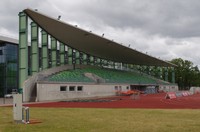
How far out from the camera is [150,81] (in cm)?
8819

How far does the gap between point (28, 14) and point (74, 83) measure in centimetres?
1490

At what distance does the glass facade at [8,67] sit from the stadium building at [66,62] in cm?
334

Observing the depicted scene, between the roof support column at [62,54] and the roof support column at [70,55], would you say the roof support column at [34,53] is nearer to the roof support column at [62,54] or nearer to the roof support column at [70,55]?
the roof support column at [62,54]

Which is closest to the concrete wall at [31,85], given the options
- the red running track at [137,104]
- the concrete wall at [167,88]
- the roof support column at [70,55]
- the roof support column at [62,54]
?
the red running track at [137,104]

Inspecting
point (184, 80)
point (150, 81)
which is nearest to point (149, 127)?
point (150, 81)

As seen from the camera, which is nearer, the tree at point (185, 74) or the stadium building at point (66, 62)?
the stadium building at point (66, 62)

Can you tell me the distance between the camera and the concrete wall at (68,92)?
46469mm

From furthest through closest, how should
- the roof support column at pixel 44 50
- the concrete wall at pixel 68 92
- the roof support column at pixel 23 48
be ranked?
the roof support column at pixel 44 50 → the concrete wall at pixel 68 92 → the roof support column at pixel 23 48

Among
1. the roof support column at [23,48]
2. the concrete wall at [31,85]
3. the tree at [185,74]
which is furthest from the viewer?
the tree at [185,74]

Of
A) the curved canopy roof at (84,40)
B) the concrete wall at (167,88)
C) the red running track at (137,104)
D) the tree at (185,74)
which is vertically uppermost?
the curved canopy roof at (84,40)

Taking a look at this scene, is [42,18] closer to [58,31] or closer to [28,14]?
[28,14]

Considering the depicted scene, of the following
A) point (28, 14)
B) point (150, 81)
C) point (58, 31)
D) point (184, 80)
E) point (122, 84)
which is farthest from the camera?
point (184, 80)

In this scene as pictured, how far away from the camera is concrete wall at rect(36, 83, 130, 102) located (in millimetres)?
46469

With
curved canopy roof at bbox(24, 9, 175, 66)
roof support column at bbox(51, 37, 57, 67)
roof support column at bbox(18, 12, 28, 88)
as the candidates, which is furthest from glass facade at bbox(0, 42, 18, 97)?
roof support column at bbox(18, 12, 28, 88)
